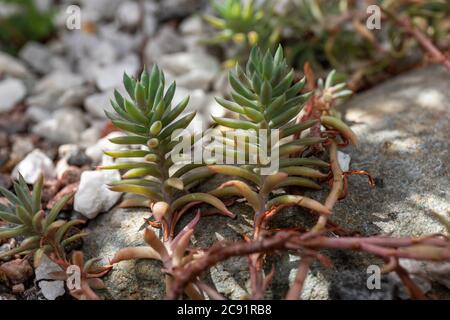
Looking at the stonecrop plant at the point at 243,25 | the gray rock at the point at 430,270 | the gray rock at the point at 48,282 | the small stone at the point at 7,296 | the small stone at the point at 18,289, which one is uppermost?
the stonecrop plant at the point at 243,25

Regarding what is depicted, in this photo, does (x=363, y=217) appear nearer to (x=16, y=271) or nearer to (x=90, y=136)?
(x=16, y=271)

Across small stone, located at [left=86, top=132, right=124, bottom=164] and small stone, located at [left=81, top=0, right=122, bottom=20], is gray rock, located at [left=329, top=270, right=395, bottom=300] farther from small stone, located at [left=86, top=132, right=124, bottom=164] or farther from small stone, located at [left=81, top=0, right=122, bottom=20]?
small stone, located at [left=81, top=0, right=122, bottom=20]

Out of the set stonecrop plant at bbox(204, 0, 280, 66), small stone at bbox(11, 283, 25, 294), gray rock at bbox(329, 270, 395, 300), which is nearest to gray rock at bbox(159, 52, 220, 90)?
stonecrop plant at bbox(204, 0, 280, 66)

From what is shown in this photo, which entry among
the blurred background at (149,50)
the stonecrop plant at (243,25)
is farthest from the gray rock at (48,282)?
the stonecrop plant at (243,25)

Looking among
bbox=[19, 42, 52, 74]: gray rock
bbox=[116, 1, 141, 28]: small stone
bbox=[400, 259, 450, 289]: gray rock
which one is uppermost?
bbox=[116, 1, 141, 28]: small stone

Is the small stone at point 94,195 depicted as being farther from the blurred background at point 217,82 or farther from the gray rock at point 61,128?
the gray rock at point 61,128

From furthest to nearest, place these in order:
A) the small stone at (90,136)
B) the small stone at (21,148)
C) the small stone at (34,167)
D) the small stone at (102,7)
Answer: the small stone at (102,7) < the small stone at (90,136) < the small stone at (21,148) < the small stone at (34,167)
